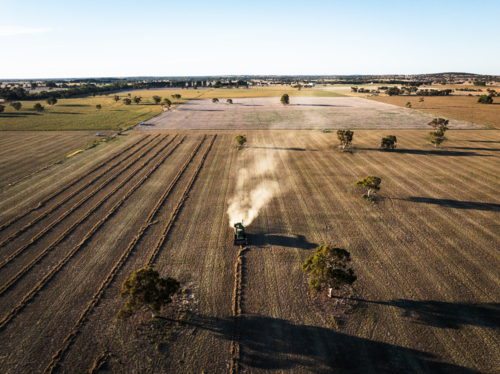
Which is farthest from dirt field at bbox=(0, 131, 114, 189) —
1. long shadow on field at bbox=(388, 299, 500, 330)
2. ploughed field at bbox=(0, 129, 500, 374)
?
long shadow on field at bbox=(388, 299, 500, 330)

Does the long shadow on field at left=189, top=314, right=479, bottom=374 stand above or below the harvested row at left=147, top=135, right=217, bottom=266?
below

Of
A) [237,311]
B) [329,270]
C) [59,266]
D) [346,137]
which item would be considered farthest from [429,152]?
[59,266]

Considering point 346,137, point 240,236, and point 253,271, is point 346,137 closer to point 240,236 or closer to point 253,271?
point 240,236

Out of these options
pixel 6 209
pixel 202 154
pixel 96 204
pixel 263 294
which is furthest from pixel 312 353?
pixel 202 154

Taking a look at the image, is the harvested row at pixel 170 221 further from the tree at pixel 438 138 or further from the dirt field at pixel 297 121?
the tree at pixel 438 138

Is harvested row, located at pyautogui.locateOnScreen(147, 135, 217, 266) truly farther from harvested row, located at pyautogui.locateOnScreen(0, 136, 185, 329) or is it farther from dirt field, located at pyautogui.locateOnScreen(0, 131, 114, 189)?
dirt field, located at pyautogui.locateOnScreen(0, 131, 114, 189)

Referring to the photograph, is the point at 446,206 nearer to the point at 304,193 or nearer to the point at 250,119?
the point at 304,193

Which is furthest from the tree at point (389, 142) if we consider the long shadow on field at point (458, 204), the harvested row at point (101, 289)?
the harvested row at point (101, 289)

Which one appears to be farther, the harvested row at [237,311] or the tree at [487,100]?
the tree at [487,100]
